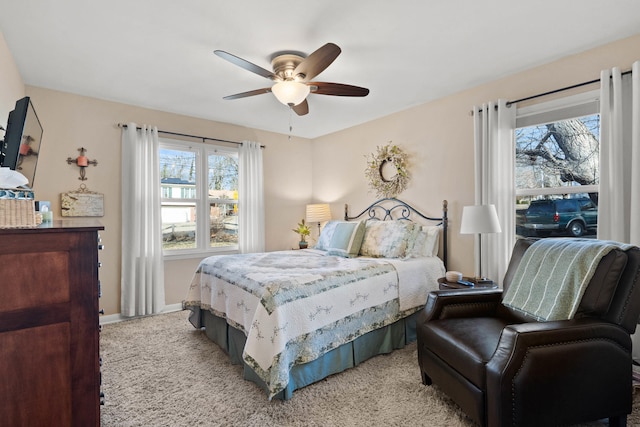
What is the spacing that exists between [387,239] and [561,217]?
5.26ft

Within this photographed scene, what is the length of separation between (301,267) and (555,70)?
9.26ft

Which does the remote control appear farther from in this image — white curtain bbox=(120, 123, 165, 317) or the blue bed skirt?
white curtain bbox=(120, 123, 165, 317)

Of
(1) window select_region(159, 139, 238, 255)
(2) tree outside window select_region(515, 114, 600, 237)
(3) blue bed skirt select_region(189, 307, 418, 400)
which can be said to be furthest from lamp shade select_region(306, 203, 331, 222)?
(2) tree outside window select_region(515, 114, 600, 237)

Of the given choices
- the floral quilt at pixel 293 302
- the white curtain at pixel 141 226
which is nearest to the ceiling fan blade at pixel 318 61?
the floral quilt at pixel 293 302

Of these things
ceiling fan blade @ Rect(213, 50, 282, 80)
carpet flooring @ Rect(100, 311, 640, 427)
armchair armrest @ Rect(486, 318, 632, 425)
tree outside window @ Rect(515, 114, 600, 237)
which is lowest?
carpet flooring @ Rect(100, 311, 640, 427)

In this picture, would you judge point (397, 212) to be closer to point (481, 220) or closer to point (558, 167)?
point (481, 220)

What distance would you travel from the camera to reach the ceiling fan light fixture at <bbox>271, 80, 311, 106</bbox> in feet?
7.96

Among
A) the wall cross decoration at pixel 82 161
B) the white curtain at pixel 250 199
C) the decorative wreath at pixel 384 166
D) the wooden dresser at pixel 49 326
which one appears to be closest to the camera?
the wooden dresser at pixel 49 326

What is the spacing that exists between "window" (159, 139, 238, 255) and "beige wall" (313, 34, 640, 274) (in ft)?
5.82

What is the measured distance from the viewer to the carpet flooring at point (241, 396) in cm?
185

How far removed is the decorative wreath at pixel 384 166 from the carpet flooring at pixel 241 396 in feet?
6.43

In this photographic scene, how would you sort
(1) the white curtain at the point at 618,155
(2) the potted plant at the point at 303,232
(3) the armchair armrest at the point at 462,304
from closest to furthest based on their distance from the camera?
1. (3) the armchair armrest at the point at 462,304
2. (1) the white curtain at the point at 618,155
3. (2) the potted plant at the point at 303,232

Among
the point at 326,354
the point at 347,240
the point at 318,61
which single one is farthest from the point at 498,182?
the point at 326,354

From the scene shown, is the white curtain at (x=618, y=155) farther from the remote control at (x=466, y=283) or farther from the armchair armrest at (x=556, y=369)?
the armchair armrest at (x=556, y=369)
